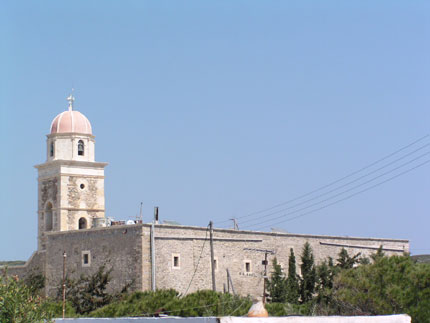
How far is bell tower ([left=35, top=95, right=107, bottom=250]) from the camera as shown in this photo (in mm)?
43250

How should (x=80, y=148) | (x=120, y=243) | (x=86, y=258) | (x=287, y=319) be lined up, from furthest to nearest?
(x=80, y=148) → (x=86, y=258) → (x=120, y=243) → (x=287, y=319)

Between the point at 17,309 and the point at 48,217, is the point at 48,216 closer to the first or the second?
the point at 48,217

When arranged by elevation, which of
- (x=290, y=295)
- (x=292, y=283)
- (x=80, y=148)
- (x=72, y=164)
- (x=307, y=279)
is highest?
(x=80, y=148)

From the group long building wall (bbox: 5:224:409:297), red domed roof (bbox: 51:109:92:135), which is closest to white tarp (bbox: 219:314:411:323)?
long building wall (bbox: 5:224:409:297)

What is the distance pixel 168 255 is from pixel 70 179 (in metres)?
9.79

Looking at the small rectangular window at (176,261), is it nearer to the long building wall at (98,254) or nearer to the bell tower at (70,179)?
the long building wall at (98,254)

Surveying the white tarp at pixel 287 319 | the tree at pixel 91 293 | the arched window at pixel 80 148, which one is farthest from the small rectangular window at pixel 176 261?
the white tarp at pixel 287 319

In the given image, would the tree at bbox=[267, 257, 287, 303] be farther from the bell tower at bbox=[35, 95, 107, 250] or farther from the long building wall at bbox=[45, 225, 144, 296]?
the bell tower at bbox=[35, 95, 107, 250]

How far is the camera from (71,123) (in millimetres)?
43906

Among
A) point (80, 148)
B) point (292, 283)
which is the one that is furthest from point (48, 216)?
point (292, 283)

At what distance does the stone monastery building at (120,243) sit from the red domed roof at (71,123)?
2.1 inches

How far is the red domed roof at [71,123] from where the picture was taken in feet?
144

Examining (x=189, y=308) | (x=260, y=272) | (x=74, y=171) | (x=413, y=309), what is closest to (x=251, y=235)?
(x=260, y=272)

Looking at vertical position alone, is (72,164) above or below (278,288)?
above
